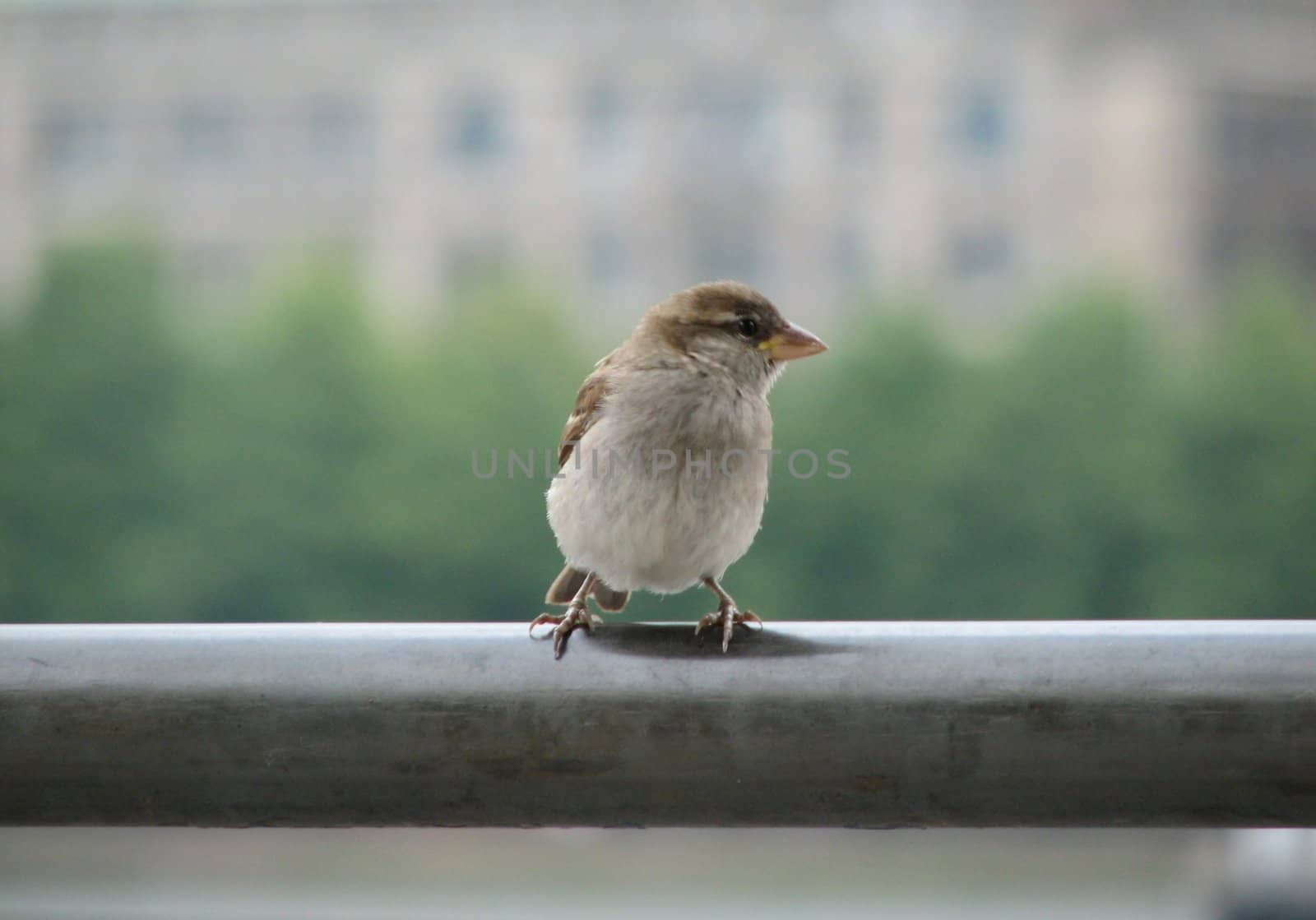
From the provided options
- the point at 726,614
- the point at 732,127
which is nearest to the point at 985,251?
the point at 732,127

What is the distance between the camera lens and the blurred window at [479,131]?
1271 inches

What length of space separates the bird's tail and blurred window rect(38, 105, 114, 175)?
1365 inches

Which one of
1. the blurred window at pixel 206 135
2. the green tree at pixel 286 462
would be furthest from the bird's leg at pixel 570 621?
the blurred window at pixel 206 135

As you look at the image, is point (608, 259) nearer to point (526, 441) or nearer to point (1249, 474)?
point (526, 441)

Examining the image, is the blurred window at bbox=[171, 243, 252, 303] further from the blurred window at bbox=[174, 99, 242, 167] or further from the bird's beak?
the bird's beak

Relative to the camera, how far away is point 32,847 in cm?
2191

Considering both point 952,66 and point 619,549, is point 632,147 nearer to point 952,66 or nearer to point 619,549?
point 952,66

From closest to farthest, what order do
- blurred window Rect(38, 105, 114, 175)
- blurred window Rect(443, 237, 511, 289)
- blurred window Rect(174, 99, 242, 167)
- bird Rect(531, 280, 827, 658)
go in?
bird Rect(531, 280, 827, 658) < blurred window Rect(443, 237, 511, 289) < blurred window Rect(174, 99, 242, 167) < blurred window Rect(38, 105, 114, 175)

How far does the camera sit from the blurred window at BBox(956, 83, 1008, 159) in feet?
104

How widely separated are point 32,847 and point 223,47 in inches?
744

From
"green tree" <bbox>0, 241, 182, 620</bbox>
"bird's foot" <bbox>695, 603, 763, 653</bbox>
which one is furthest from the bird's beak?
"green tree" <bbox>0, 241, 182, 620</bbox>

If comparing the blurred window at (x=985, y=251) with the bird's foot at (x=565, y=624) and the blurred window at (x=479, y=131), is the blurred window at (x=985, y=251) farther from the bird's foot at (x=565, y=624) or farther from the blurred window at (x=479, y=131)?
the bird's foot at (x=565, y=624)

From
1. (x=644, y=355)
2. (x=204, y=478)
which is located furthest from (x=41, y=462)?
(x=644, y=355)

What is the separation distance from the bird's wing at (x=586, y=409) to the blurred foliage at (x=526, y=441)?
18.2 m
